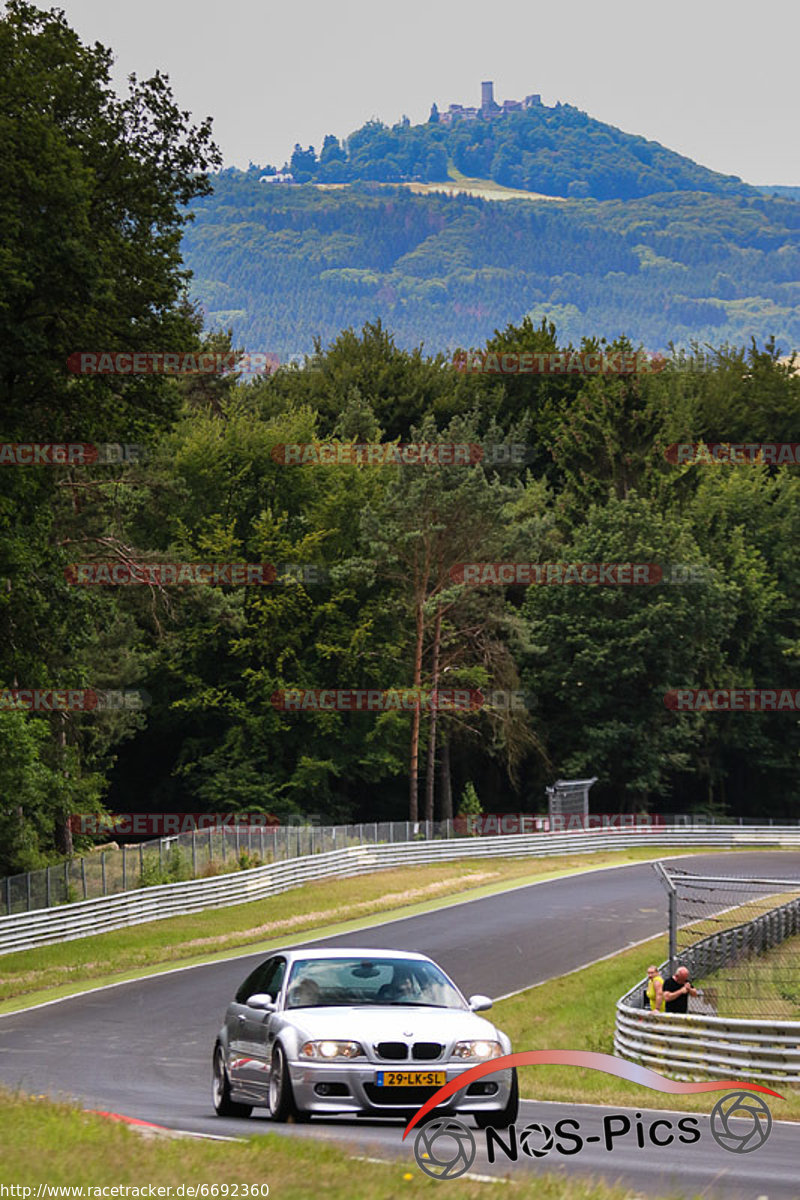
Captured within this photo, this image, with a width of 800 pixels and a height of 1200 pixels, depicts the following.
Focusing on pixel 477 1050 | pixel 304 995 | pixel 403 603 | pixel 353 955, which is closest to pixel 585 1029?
pixel 353 955

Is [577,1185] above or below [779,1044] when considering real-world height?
above

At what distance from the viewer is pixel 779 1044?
17.5 metres

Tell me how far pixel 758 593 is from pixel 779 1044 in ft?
217

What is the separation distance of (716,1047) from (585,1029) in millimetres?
7261

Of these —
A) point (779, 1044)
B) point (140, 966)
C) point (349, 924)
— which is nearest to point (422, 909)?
point (349, 924)

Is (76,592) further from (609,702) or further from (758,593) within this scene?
(758,593)

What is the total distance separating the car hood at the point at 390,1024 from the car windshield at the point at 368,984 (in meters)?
0.24

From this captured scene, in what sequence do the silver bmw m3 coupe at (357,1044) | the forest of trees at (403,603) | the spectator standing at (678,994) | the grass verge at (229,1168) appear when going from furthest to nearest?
the forest of trees at (403,603) → the spectator standing at (678,994) → the silver bmw m3 coupe at (357,1044) → the grass verge at (229,1168)

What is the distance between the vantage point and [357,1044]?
38.5 feet

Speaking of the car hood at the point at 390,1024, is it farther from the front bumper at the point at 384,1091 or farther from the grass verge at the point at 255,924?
the grass verge at the point at 255,924

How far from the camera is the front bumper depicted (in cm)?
1156

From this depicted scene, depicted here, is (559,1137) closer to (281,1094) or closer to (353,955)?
(281,1094)

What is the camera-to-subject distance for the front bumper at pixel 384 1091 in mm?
11562

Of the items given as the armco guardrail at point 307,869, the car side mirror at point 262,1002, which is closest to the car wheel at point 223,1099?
the car side mirror at point 262,1002
